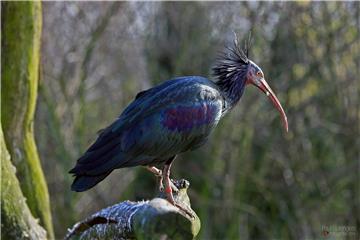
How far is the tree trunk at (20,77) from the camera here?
28.8 ft

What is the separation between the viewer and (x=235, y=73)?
26.3 ft

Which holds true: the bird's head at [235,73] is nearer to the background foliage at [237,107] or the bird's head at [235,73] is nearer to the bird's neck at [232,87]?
the bird's neck at [232,87]

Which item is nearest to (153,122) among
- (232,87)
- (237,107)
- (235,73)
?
(232,87)

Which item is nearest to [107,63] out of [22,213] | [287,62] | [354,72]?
[287,62]

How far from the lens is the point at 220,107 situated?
24.6 ft

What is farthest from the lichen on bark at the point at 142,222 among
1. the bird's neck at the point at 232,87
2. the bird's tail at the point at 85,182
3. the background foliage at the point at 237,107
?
the background foliage at the point at 237,107

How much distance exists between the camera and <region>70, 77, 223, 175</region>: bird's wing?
6.91m

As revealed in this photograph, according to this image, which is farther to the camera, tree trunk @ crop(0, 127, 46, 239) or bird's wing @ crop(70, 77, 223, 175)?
tree trunk @ crop(0, 127, 46, 239)

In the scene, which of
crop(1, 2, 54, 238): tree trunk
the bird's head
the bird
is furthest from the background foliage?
the bird

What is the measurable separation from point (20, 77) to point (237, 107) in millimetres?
6689

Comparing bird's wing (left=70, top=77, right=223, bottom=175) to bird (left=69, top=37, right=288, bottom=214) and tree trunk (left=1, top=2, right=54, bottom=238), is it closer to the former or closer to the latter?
bird (left=69, top=37, right=288, bottom=214)

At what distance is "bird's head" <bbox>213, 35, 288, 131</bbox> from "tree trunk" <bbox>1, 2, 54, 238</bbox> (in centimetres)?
208

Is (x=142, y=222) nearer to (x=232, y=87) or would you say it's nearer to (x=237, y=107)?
(x=232, y=87)

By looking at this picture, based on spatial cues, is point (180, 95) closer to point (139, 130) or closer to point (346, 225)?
point (139, 130)
